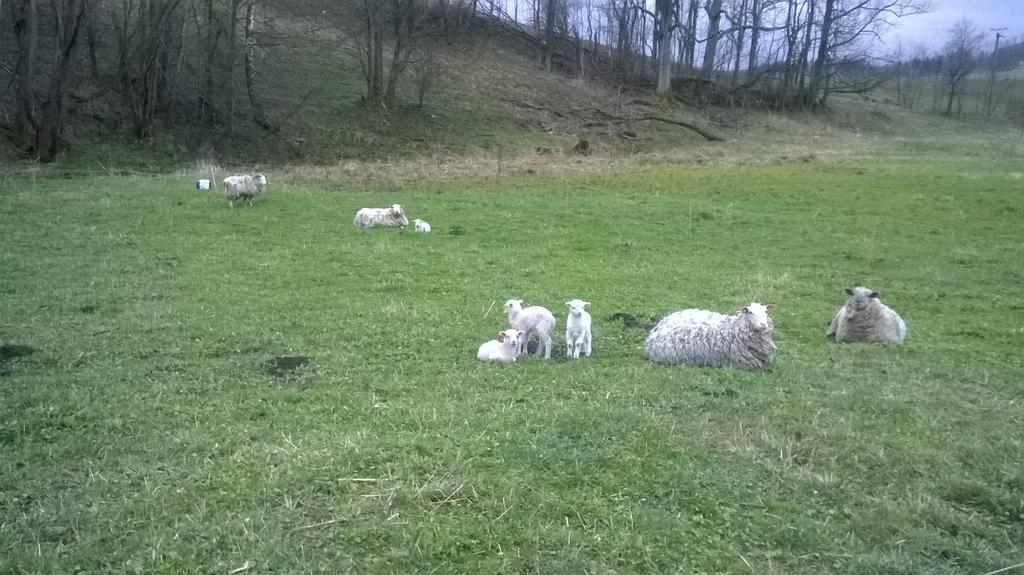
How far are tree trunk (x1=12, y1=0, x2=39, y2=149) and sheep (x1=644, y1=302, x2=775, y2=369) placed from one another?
23.4 metres

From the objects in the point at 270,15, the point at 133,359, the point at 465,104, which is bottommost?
the point at 133,359

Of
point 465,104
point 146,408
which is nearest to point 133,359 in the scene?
point 146,408

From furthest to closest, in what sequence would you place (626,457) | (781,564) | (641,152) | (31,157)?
(641,152), (31,157), (626,457), (781,564)

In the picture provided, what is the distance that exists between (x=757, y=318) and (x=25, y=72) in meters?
24.9

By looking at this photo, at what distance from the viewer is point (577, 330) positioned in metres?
9.11

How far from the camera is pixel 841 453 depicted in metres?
6.21

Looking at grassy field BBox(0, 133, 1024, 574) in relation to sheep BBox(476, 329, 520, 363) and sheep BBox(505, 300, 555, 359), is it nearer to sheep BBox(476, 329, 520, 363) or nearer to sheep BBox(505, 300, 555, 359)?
sheep BBox(476, 329, 520, 363)

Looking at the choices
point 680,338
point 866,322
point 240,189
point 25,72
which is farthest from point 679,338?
point 25,72

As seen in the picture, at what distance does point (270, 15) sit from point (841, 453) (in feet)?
155

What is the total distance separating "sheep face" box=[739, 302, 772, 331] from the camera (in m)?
8.98

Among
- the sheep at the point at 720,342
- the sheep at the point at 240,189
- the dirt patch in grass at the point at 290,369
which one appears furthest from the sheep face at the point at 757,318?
the sheep at the point at 240,189

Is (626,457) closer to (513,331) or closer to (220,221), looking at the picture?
(513,331)

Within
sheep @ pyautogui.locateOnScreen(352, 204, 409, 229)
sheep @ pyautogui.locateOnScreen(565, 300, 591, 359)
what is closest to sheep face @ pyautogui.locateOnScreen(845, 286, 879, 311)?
sheep @ pyautogui.locateOnScreen(565, 300, 591, 359)

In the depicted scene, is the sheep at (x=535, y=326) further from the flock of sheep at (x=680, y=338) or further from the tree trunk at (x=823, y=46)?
the tree trunk at (x=823, y=46)
